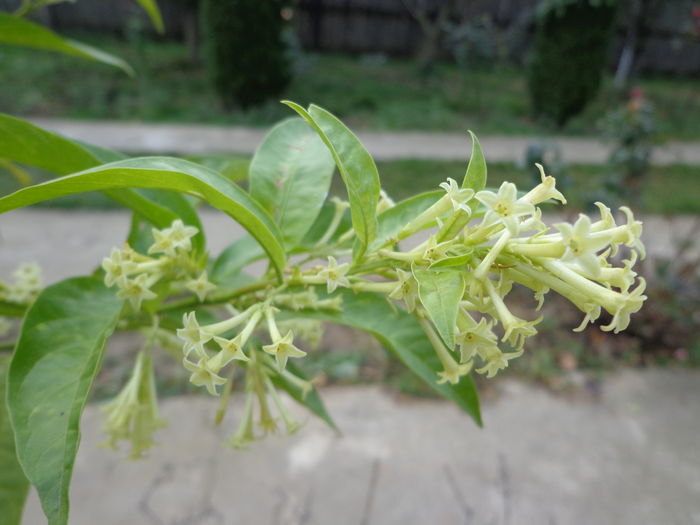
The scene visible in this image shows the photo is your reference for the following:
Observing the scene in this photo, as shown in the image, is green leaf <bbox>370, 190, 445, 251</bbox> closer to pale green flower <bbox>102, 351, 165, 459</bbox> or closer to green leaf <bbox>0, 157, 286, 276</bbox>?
green leaf <bbox>0, 157, 286, 276</bbox>

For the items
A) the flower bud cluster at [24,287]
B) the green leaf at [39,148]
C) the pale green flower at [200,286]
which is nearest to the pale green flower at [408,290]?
the pale green flower at [200,286]

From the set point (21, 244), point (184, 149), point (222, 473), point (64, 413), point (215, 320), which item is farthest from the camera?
point (184, 149)

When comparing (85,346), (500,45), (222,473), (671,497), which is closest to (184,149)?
(222,473)

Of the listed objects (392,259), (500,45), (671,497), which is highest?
(392,259)

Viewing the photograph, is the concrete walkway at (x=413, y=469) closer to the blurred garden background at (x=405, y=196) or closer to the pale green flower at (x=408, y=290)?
the blurred garden background at (x=405, y=196)

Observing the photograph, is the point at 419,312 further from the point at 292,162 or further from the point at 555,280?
the point at 292,162

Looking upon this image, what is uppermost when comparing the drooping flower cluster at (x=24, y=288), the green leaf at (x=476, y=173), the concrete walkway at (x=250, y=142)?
the green leaf at (x=476, y=173)

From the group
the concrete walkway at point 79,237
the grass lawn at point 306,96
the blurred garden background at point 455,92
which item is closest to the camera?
the blurred garden background at point 455,92
